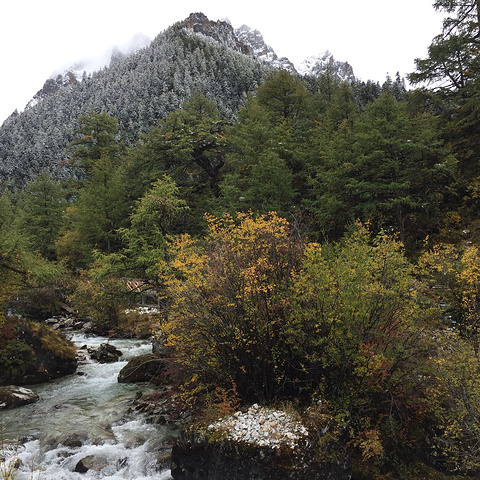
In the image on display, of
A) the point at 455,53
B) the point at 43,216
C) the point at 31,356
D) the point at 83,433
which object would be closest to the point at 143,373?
the point at 83,433

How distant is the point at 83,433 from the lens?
9.29 meters

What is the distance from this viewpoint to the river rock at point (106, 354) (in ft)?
52.3

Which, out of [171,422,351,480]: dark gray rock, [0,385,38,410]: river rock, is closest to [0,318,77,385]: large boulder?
[0,385,38,410]: river rock

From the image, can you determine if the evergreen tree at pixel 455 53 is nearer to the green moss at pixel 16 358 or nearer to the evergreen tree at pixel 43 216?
the green moss at pixel 16 358

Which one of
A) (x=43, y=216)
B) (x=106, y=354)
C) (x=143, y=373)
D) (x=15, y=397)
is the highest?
(x=43, y=216)

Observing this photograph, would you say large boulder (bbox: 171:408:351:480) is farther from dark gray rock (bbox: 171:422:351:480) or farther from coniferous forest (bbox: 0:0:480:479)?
coniferous forest (bbox: 0:0:480:479)

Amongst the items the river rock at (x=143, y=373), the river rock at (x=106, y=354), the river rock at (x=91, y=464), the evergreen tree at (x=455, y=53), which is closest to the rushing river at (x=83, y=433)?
the river rock at (x=91, y=464)

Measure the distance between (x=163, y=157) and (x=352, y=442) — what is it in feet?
83.7

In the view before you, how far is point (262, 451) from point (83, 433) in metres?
5.91

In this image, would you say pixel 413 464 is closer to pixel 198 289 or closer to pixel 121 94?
pixel 198 289

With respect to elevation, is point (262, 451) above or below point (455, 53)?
below

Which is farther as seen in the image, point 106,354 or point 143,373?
point 106,354

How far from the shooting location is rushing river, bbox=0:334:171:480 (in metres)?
7.84

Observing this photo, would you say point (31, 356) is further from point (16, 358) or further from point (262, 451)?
point (262, 451)
